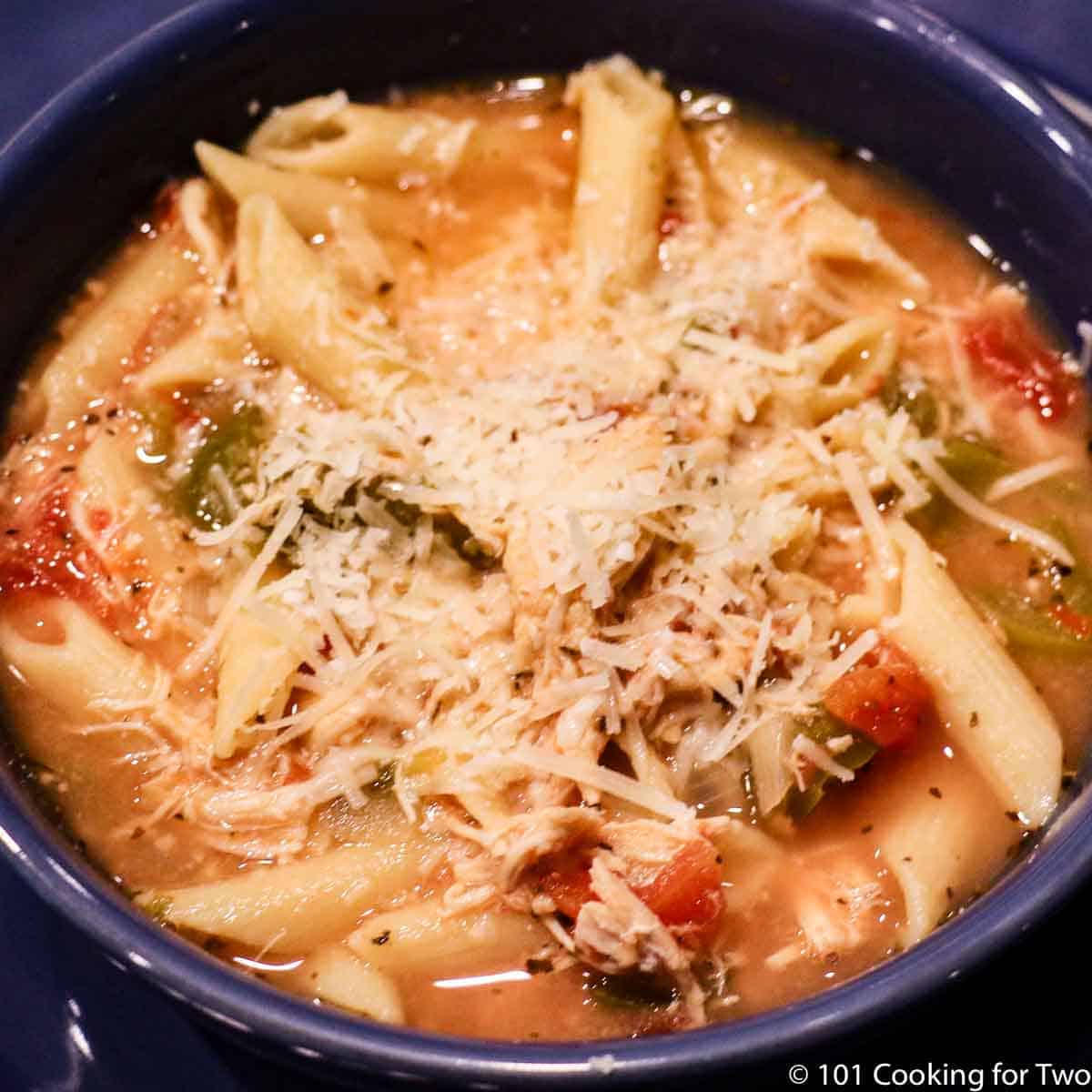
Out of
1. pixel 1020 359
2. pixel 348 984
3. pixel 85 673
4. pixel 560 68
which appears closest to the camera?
pixel 348 984

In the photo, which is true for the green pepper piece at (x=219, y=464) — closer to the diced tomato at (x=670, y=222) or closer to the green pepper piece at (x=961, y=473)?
the diced tomato at (x=670, y=222)

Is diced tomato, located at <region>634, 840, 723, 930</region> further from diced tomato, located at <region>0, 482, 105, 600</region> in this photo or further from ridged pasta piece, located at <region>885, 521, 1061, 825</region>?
diced tomato, located at <region>0, 482, 105, 600</region>

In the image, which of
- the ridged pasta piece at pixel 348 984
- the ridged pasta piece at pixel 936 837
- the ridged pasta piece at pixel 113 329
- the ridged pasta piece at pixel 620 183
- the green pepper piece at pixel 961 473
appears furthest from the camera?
the ridged pasta piece at pixel 620 183

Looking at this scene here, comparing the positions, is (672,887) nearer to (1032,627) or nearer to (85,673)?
(1032,627)

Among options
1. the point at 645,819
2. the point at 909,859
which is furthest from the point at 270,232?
the point at 909,859

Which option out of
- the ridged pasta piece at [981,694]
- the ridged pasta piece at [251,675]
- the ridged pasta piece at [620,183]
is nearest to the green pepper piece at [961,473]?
the ridged pasta piece at [981,694]

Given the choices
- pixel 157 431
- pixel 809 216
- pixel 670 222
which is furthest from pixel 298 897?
pixel 809 216

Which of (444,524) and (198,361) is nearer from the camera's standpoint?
(444,524)
